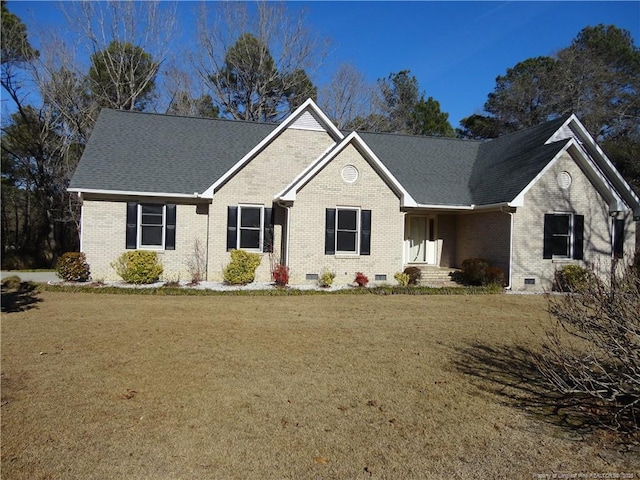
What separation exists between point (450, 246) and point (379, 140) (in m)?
5.80

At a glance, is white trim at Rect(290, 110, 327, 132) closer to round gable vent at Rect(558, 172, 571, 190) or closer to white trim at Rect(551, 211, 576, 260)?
round gable vent at Rect(558, 172, 571, 190)

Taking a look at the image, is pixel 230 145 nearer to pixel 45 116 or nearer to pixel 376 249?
pixel 376 249

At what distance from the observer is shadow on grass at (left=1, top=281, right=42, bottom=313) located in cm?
1170

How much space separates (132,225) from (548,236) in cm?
1496

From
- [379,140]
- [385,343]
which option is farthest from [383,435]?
[379,140]

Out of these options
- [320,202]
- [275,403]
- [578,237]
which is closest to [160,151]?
[320,202]

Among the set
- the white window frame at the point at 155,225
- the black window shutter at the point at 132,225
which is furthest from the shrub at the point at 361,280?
the black window shutter at the point at 132,225

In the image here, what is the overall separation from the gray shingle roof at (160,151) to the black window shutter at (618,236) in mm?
14356

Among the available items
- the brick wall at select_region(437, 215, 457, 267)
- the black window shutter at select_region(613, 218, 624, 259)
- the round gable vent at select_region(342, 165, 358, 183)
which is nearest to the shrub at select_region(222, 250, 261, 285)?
the round gable vent at select_region(342, 165, 358, 183)

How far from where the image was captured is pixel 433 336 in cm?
971

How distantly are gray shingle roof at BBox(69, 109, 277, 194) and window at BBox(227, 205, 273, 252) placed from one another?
1.51m

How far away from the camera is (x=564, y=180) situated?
1834 cm

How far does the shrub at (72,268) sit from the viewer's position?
1612 cm

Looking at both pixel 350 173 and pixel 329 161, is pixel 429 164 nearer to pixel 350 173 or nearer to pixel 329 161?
pixel 350 173
